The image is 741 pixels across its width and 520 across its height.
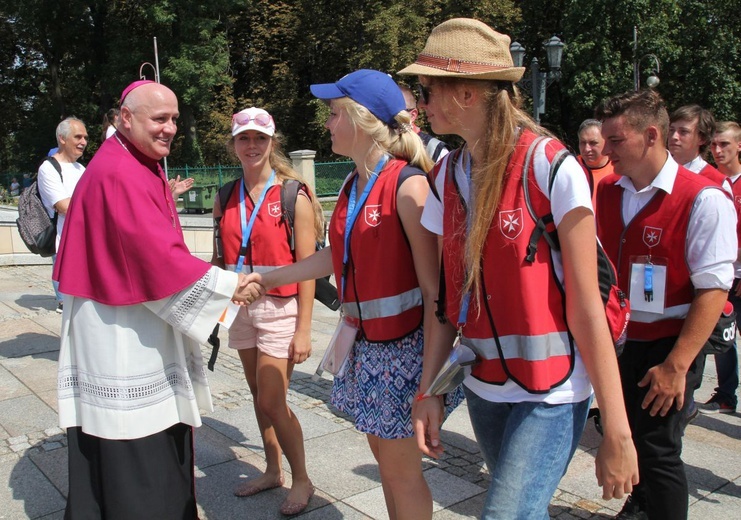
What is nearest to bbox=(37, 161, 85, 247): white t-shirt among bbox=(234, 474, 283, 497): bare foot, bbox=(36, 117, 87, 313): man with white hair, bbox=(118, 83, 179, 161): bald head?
bbox=(36, 117, 87, 313): man with white hair

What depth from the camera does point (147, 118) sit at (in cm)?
277

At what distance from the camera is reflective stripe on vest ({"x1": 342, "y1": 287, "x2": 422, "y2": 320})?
2.49 m

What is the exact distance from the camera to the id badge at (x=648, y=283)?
2756 mm

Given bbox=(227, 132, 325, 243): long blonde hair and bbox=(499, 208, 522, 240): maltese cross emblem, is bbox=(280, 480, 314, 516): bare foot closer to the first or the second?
bbox=(227, 132, 325, 243): long blonde hair

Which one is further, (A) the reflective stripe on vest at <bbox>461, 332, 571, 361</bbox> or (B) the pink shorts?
(B) the pink shorts

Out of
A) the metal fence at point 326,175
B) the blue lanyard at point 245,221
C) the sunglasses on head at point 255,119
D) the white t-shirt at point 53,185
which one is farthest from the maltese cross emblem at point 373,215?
the metal fence at point 326,175

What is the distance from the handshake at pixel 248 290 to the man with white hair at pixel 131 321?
0.21m

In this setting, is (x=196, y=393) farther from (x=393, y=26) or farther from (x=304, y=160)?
(x=393, y=26)

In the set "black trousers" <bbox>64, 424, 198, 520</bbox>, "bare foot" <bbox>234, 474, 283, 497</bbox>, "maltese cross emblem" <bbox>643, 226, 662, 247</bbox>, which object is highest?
"maltese cross emblem" <bbox>643, 226, 662, 247</bbox>

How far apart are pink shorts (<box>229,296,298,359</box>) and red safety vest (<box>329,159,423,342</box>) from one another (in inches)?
38.5

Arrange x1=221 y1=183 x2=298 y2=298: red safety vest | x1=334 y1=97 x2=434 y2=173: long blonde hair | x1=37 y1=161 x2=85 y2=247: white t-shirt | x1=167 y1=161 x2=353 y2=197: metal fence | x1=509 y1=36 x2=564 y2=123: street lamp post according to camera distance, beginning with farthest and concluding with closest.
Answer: x1=167 y1=161 x2=353 y2=197: metal fence < x1=509 y1=36 x2=564 y2=123: street lamp post < x1=37 y1=161 x2=85 y2=247: white t-shirt < x1=221 y1=183 x2=298 y2=298: red safety vest < x1=334 y1=97 x2=434 y2=173: long blonde hair

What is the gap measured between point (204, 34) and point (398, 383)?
32.8 m

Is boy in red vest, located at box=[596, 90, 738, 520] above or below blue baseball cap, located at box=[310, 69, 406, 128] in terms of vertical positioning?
below

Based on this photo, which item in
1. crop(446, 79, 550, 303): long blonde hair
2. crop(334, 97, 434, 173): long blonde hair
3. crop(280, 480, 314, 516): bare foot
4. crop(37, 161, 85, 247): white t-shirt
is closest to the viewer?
crop(446, 79, 550, 303): long blonde hair
